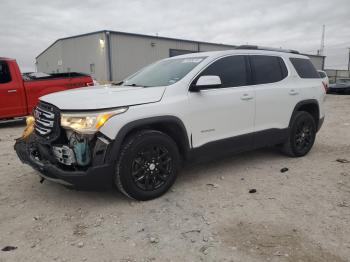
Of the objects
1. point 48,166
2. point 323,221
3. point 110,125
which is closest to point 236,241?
point 323,221

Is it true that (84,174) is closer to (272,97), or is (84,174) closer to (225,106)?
(225,106)

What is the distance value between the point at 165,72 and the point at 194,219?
6.92 ft

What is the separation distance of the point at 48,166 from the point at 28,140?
0.91 m

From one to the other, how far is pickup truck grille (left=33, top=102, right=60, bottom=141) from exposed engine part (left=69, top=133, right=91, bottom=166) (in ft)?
0.94

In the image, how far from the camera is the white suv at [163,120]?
11.5 feet

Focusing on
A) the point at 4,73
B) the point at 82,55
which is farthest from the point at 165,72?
the point at 82,55

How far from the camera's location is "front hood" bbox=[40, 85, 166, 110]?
349 centimetres

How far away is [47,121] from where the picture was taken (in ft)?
12.4

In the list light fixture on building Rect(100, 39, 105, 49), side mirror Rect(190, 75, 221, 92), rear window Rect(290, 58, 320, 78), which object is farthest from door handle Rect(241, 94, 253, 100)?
light fixture on building Rect(100, 39, 105, 49)

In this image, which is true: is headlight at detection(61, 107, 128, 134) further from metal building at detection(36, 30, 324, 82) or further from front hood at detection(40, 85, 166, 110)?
metal building at detection(36, 30, 324, 82)

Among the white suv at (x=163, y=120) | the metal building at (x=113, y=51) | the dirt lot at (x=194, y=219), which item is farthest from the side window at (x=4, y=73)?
the metal building at (x=113, y=51)

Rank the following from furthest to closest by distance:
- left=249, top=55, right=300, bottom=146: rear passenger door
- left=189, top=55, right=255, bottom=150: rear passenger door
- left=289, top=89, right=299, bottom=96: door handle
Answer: left=289, top=89, right=299, bottom=96: door handle
left=249, top=55, right=300, bottom=146: rear passenger door
left=189, top=55, right=255, bottom=150: rear passenger door

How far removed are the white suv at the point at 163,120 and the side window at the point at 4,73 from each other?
17.4 feet

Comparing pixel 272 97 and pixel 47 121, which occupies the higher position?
pixel 272 97
